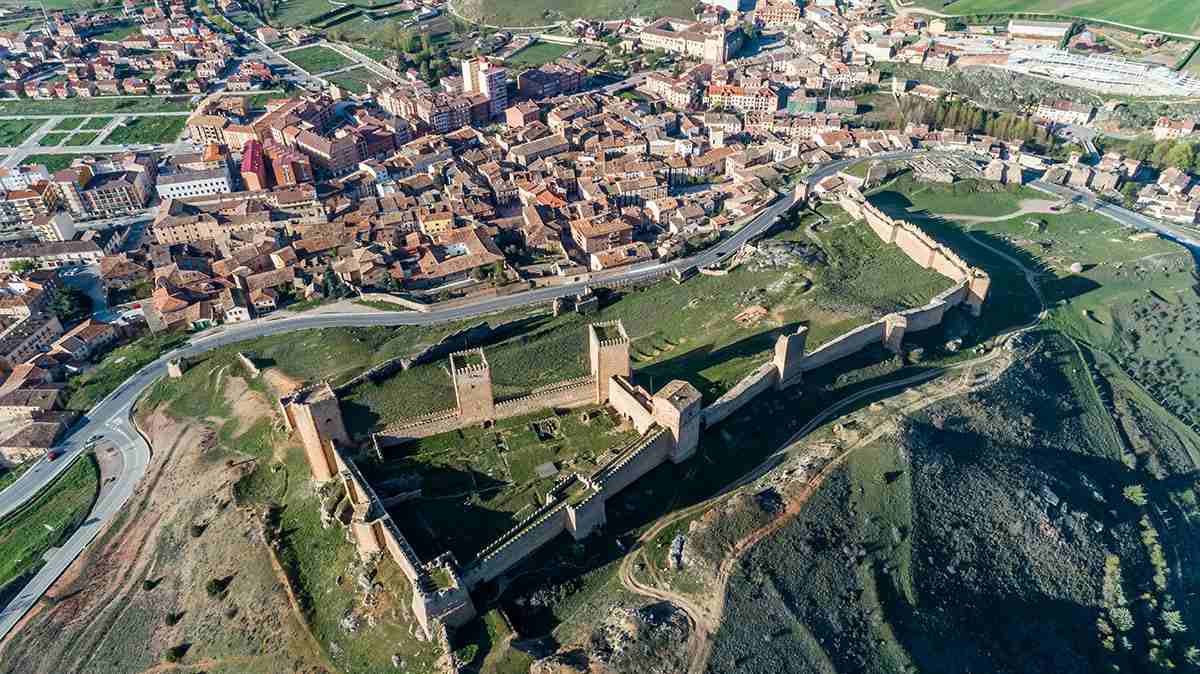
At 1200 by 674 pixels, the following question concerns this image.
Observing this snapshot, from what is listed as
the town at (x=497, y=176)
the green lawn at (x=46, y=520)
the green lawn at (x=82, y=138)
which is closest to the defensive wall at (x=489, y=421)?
the town at (x=497, y=176)

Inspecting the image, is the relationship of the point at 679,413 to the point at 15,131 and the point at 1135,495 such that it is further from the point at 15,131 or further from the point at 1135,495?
the point at 15,131

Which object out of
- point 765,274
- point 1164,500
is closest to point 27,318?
point 765,274

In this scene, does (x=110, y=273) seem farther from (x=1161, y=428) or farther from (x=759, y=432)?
(x=1161, y=428)

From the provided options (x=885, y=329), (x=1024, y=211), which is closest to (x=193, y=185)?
(x=885, y=329)

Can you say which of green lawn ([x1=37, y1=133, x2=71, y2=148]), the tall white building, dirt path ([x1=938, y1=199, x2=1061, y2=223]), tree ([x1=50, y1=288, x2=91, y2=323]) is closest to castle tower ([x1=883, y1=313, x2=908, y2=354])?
dirt path ([x1=938, y1=199, x2=1061, y2=223])

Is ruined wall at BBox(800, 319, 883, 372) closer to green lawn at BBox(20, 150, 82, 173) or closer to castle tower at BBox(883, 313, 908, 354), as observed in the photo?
castle tower at BBox(883, 313, 908, 354)

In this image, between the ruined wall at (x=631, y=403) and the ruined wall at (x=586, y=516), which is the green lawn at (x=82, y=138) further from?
the ruined wall at (x=586, y=516)
